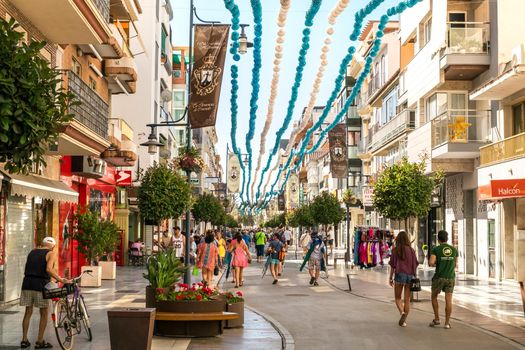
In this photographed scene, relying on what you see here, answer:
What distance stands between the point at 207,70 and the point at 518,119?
14.5 metres

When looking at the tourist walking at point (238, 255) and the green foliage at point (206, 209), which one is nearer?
the tourist walking at point (238, 255)

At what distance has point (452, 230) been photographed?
120 feet

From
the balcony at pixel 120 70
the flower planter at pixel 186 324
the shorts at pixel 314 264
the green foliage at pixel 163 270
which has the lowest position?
the flower planter at pixel 186 324

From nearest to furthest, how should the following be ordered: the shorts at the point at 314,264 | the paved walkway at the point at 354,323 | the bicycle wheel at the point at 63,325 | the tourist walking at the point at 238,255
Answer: the bicycle wheel at the point at 63,325 < the paved walkway at the point at 354,323 < the tourist walking at the point at 238,255 < the shorts at the point at 314,264

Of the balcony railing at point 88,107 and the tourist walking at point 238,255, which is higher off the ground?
the balcony railing at point 88,107

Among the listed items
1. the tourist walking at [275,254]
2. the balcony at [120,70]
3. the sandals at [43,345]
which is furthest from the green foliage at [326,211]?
the sandals at [43,345]

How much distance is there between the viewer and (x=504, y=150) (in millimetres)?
28438

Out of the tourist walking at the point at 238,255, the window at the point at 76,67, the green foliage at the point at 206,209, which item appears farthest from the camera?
the green foliage at the point at 206,209

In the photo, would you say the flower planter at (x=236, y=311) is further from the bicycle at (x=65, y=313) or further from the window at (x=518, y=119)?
the window at (x=518, y=119)

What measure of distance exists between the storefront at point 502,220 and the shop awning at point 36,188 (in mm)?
13879

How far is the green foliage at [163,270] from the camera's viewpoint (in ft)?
46.5

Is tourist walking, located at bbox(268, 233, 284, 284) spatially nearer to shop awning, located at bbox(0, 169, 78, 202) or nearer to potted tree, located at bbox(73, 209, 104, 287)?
potted tree, located at bbox(73, 209, 104, 287)

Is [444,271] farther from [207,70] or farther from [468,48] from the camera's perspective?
[468,48]

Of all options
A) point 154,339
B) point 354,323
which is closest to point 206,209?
point 354,323
